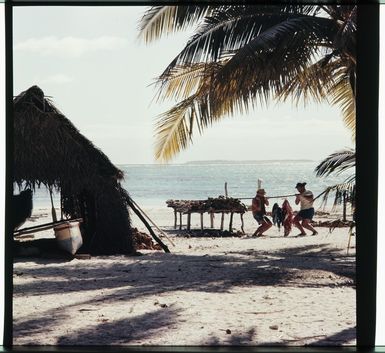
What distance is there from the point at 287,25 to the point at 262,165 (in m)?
1.51

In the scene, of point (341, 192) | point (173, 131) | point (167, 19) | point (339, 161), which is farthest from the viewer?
point (339, 161)

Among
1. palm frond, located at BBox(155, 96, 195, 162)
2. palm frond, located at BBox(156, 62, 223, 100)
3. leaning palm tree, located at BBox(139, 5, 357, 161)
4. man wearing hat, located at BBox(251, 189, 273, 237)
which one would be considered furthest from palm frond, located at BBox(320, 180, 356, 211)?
palm frond, located at BBox(156, 62, 223, 100)

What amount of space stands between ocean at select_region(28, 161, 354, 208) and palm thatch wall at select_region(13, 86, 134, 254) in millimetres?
154

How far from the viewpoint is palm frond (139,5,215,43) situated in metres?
5.30

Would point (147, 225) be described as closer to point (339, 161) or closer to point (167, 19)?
point (339, 161)

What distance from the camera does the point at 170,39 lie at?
5.49 meters

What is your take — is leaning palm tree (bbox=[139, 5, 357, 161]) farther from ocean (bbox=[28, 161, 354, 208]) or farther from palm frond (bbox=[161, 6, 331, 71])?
ocean (bbox=[28, 161, 354, 208])

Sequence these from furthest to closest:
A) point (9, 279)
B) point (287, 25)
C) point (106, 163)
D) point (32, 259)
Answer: point (106, 163) → point (32, 259) → point (287, 25) → point (9, 279)

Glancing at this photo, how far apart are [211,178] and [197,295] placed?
204 centimetres

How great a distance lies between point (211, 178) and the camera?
7.08m

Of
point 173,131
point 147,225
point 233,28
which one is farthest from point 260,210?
point 233,28
